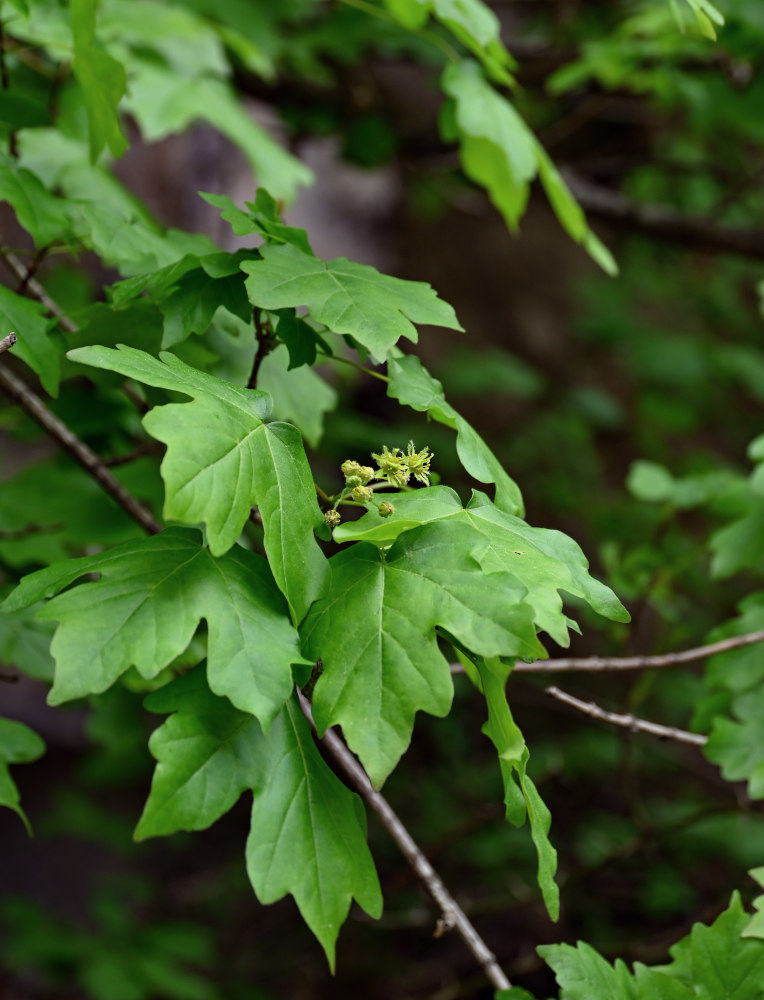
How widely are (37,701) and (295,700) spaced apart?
3.70 m

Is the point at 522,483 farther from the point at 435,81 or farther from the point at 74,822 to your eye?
the point at 74,822

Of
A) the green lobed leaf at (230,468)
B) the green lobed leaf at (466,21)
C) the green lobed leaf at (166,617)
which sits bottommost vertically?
the green lobed leaf at (166,617)

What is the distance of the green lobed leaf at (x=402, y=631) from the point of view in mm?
759

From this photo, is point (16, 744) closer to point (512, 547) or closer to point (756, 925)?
point (512, 547)

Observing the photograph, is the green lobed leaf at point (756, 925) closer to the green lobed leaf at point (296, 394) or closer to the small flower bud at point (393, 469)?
the small flower bud at point (393, 469)

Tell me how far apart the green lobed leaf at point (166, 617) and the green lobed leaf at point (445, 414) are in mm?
255

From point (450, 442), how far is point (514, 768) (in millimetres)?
3371

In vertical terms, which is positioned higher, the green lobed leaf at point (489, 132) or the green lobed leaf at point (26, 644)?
the green lobed leaf at point (489, 132)

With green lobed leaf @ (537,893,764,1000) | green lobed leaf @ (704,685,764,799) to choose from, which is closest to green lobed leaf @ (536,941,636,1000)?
green lobed leaf @ (537,893,764,1000)

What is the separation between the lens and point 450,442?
13.6ft

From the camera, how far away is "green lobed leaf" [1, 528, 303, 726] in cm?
77

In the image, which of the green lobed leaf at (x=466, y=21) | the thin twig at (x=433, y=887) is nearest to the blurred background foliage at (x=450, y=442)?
the green lobed leaf at (x=466, y=21)

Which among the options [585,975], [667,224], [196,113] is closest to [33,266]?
[196,113]

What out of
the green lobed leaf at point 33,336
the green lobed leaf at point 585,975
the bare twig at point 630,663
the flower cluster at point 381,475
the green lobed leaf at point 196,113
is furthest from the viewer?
the green lobed leaf at point 196,113
